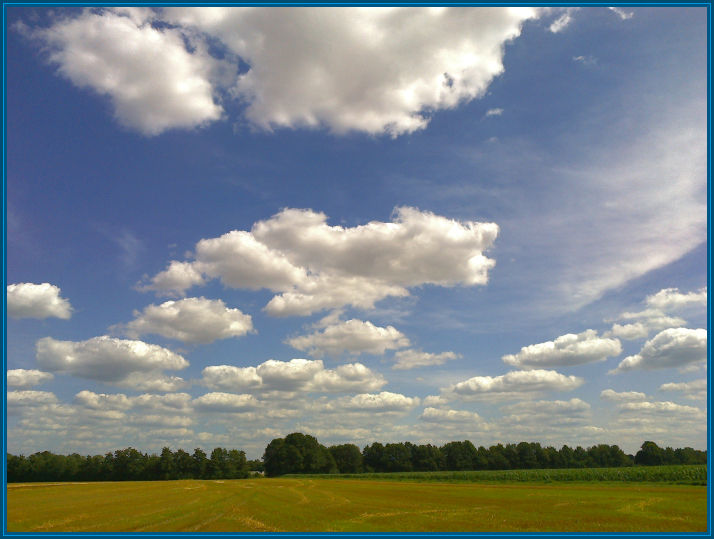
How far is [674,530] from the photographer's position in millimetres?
31359

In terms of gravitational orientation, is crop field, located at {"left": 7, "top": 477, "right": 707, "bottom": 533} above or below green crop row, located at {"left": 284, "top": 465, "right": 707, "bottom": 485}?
above

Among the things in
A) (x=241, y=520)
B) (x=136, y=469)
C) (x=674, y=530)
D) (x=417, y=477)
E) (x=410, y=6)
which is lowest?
(x=136, y=469)

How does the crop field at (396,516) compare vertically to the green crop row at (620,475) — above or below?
above

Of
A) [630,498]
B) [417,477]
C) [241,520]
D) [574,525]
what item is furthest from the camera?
[417,477]

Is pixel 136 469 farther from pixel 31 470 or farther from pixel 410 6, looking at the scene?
pixel 410 6

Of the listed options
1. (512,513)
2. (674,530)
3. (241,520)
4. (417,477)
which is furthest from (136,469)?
(674,530)

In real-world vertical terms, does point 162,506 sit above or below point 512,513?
below

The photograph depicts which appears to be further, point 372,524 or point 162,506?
point 162,506

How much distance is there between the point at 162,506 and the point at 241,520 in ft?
62.9

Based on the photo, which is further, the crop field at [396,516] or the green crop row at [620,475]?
the green crop row at [620,475]

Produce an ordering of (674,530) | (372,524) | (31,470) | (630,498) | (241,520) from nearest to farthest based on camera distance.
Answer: (674,530) → (372,524) → (241,520) → (630,498) → (31,470)

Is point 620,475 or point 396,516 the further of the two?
point 620,475

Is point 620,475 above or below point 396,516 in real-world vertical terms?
below

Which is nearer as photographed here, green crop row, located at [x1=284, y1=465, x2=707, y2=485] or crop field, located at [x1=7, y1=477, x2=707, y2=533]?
crop field, located at [x1=7, y1=477, x2=707, y2=533]
